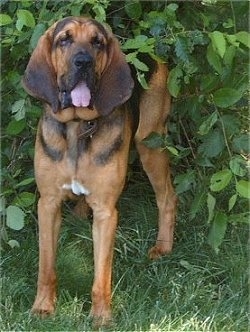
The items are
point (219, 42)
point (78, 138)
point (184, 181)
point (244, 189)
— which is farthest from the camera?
point (184, 181)

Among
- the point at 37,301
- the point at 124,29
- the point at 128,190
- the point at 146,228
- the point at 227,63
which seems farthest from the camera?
the point at 128,190

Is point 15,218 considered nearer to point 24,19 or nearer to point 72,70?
point 72,70

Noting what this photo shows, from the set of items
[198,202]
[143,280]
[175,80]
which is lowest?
[143,280]

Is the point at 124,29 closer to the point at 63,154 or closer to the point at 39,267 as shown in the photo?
the point at 63,154

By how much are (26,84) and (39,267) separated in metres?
1.00

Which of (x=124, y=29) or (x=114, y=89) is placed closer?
(x=114, y=89)

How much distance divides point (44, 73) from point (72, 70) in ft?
0.71

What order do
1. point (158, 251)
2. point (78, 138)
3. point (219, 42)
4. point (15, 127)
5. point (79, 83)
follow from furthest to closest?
point (158, 251)
point (15, 127)
point (78, 138)
point (79, 83)
point (219, 42)

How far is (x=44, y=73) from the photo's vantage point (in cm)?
454

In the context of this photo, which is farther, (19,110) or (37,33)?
(19,110)

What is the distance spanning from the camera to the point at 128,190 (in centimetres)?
628

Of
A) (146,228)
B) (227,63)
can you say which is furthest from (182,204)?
(227,63)

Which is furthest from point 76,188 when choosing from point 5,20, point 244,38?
point 244,38

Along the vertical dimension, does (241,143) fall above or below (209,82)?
below
